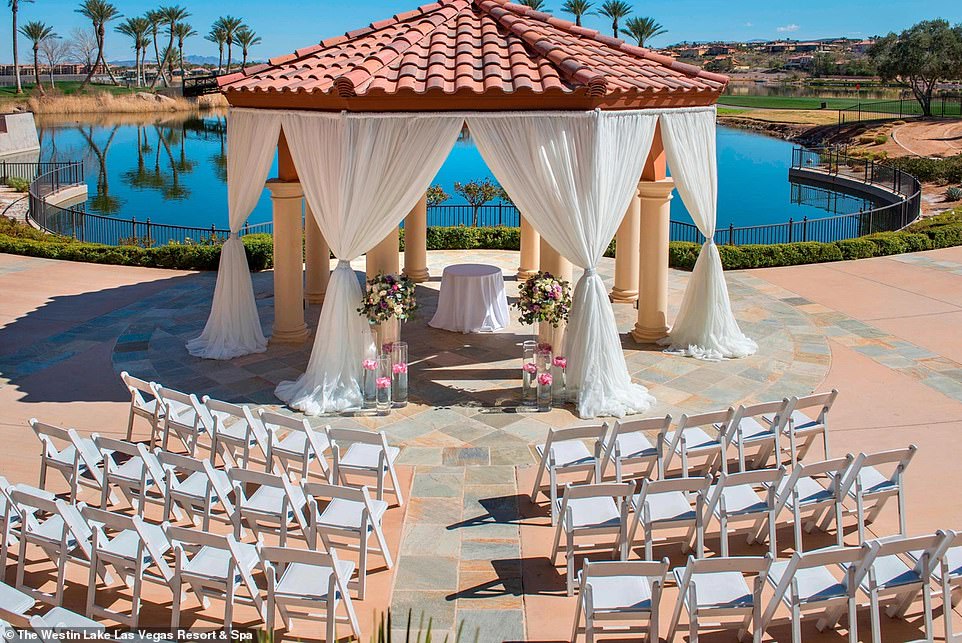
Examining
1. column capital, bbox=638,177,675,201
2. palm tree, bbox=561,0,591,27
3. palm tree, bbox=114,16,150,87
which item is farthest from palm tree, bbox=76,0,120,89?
column capital, bbox=638,177,675,201

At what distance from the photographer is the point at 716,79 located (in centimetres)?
1151

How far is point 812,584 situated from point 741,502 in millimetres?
1116

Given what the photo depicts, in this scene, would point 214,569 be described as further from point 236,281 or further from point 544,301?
point 236,281

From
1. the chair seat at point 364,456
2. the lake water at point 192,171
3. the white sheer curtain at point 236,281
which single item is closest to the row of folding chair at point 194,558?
the chair seat at point 364,456

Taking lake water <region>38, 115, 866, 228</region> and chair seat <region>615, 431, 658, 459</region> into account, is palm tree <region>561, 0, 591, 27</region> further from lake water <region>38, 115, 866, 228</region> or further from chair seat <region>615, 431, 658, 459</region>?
chair seat <region>615, 431, 658, 459</region>

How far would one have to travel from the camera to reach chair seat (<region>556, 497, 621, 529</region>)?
245 inches

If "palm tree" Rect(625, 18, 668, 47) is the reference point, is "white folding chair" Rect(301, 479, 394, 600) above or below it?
below

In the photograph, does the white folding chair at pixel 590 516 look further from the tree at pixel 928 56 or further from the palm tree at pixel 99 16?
the palm tree at pixel 99 16

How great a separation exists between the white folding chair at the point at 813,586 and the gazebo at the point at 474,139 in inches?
168

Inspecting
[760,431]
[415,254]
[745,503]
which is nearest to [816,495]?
[745,503]

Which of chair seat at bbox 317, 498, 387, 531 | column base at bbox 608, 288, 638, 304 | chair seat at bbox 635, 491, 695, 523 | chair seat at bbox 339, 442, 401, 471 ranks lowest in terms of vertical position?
chair seat at bbox 317, 498, 387, 531

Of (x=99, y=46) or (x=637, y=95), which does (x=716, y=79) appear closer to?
(x=637, y=95)

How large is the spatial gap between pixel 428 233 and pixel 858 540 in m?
13.1

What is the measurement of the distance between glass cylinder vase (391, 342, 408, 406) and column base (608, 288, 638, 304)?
5.30 m
